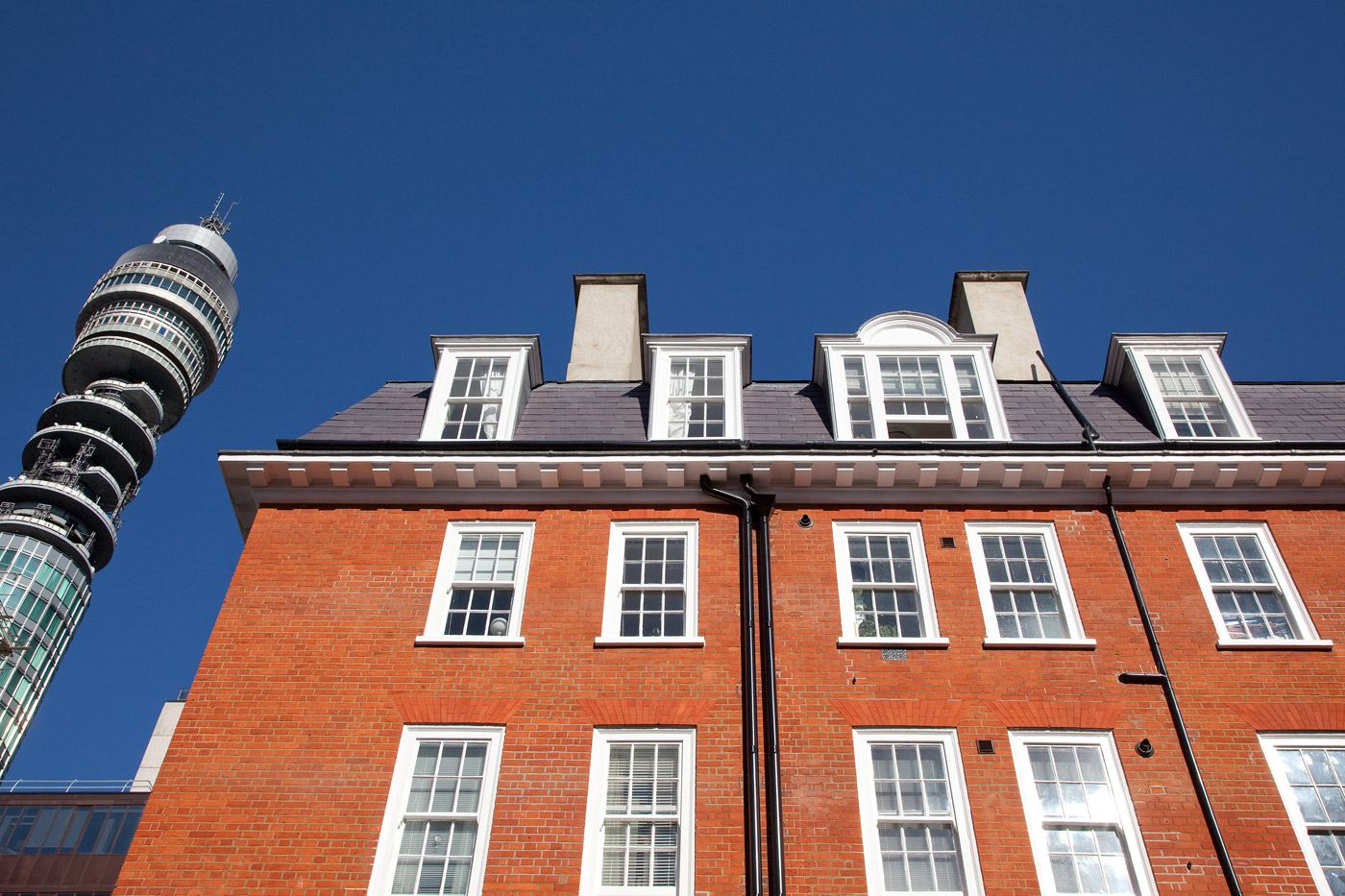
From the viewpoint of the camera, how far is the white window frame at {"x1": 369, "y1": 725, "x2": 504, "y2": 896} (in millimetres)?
11570

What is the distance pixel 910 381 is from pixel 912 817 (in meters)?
7.90

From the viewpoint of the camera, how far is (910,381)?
1745cm

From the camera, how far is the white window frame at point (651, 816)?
1143cm

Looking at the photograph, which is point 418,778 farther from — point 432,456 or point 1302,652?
point 1302,652

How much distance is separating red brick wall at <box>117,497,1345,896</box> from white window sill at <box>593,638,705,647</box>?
4.6 inches

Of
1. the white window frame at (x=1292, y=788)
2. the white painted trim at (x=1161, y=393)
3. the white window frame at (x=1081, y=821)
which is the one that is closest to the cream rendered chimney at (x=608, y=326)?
the white painted trim at (x=1161, y=393)

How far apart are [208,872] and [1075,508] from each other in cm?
1262

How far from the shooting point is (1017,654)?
13.5m

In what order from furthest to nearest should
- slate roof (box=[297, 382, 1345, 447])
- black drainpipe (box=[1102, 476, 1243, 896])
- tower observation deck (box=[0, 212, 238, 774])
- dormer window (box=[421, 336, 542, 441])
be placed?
tower observation deck (box=[0, 212, 238, 774]) < dormer window (box=[421, 336, 542, 441]) < slate roof (box=[297, 382, 1345, 447]) < black drainpipe (box=[1102, 476, 1243, 896])

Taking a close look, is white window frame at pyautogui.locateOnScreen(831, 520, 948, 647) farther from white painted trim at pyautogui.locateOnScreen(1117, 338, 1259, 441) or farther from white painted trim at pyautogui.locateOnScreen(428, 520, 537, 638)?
white painted trim at pyautogui.locateOnScreen(1117, 338, 1259, 441)

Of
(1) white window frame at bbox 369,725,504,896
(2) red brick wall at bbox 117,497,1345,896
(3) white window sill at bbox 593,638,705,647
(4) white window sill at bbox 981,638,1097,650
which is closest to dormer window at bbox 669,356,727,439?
(2) red brick wall at bbox 117,497,1345,896

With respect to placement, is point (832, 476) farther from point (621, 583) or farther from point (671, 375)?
point (671, 375)

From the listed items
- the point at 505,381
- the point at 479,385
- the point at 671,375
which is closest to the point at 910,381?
the point at 671,375

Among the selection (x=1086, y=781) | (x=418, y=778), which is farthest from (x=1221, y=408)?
(x=418, y=778)
